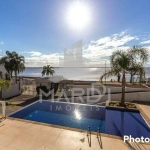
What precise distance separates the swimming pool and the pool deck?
5.85 ft

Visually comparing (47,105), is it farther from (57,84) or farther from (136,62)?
(136,62)

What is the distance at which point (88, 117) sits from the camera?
11.1 meters

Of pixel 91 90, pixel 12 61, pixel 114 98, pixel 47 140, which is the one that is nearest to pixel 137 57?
pixel 114 98

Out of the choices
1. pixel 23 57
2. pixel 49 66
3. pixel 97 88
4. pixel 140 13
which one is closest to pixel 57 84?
pixel 97 88

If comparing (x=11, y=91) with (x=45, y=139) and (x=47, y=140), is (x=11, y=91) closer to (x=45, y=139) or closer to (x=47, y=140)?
A: (x=45, y=139)

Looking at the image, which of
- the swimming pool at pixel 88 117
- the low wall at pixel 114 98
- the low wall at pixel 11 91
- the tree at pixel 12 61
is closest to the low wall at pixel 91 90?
the low wall at pixel 114 98

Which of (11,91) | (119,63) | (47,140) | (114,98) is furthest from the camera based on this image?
(11,91)

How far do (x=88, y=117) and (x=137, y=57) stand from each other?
22.6 feet

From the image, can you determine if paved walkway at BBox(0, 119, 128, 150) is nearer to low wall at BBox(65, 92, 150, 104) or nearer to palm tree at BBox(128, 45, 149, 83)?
palm tree at BBox(128, 45, 149, 83)

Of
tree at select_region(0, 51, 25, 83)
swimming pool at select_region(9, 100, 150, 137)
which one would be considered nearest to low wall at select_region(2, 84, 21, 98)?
tree at select_region(0, 51, 25, 83)

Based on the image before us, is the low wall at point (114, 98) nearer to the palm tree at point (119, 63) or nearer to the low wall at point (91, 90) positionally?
the low wall at point (91, 90)

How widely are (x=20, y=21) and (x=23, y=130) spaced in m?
10.8

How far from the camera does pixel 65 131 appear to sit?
7512 mm

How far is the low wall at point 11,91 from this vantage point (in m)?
18.0
